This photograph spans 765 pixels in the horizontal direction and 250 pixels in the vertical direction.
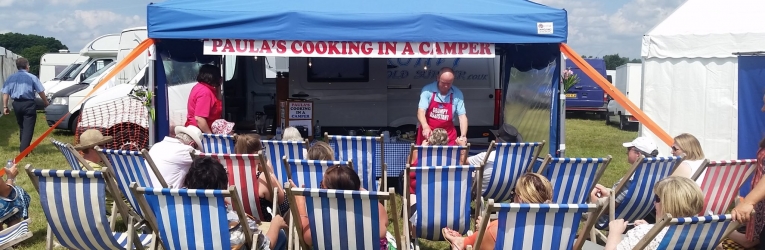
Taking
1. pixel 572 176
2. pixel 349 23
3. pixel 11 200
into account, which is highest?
pixel 349 23

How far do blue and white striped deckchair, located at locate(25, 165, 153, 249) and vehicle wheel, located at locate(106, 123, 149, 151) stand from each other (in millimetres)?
4741

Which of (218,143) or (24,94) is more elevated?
(24,94)

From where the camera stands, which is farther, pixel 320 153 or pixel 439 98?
pixel 439 98

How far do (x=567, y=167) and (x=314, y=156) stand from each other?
1.63 meters

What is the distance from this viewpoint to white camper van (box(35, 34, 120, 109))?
1282cm

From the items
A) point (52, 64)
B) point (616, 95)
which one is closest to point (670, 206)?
point (616, 95)

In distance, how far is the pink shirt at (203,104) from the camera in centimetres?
567

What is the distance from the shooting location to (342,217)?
2971 mm

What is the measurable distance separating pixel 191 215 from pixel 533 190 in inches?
61.7

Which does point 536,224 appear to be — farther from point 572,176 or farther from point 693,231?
point 572,176

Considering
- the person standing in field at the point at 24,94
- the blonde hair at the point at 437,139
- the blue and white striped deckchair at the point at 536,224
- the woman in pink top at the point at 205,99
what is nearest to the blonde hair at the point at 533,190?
the blue and white striped deckchair at the point at 536,224

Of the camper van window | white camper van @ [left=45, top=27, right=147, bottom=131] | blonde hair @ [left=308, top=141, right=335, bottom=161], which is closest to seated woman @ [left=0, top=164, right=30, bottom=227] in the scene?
blonde hair @ [left=308, top=141, right=335, bottom=161]

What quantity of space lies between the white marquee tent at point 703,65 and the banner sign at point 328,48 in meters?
3.89

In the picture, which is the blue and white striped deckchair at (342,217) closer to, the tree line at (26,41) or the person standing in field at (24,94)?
the person standing in field at (24,94)
